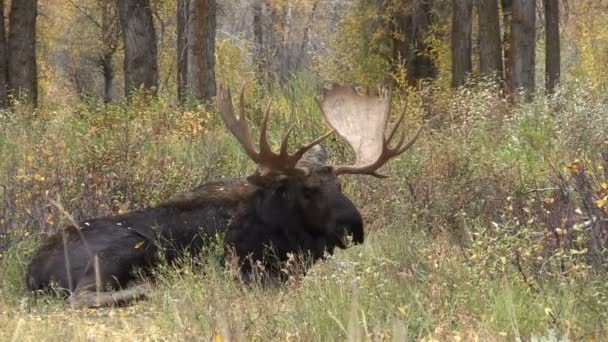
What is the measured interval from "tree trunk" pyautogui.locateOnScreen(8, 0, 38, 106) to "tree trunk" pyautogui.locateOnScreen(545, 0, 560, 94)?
10664 millimetres

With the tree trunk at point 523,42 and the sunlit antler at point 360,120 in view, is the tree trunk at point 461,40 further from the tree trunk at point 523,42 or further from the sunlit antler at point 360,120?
the sunlit antler at point 360,120

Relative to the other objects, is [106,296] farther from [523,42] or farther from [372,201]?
[523,42]

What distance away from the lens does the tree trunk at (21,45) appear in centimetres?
2205

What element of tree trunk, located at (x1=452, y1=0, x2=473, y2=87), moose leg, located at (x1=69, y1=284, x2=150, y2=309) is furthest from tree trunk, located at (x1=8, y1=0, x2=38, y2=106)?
moose leg, located at (x1=69, y1=284, x2=150, y2=309)

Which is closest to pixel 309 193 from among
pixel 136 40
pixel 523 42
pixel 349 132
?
pixel 349 132

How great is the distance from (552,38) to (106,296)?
1752 centimetres

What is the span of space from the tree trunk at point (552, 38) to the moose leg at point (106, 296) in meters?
16.7

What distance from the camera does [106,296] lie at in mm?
7848

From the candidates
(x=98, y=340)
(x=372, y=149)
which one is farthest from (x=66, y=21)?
(x=98, y=340)

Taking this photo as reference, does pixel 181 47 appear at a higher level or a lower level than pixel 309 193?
higher

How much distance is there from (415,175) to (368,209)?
0.73 metres

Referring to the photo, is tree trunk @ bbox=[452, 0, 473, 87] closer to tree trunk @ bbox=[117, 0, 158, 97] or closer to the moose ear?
tree trunk @ bbox=[117, 0, 158, 97]

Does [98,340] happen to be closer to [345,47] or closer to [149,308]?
[149,308]

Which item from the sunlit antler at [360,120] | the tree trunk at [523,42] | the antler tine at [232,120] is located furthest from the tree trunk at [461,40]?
the antler tine at [232,120]
